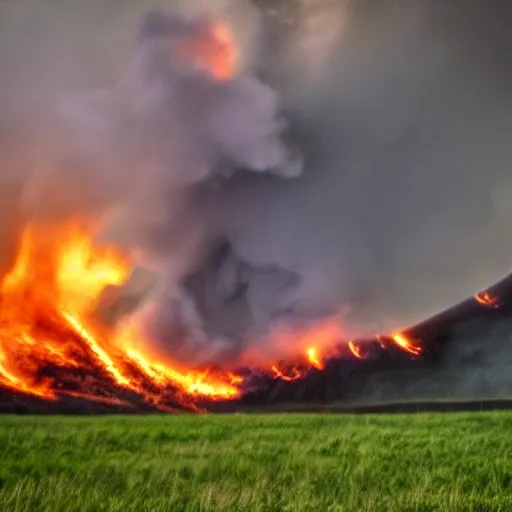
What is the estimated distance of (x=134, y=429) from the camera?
12.7 meters

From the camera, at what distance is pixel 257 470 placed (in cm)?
689

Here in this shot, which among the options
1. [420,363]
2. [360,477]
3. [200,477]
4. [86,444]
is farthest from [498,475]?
[420,363]

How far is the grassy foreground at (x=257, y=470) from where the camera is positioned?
4.86m

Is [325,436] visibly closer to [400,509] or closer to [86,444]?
[86,444]

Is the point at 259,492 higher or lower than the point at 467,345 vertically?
lower

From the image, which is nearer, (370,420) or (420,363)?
(370,420)

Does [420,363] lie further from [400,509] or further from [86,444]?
[400,509]

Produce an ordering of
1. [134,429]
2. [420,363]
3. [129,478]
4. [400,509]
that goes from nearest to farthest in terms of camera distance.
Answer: [400,509] < [129,478] < [134,429] < [420,363]

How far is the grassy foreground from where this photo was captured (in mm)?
4855

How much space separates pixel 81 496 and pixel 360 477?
305 cm

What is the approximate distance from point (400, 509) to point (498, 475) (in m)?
2.33

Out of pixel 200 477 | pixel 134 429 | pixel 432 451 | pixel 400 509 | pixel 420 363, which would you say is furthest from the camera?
pixel 420 363

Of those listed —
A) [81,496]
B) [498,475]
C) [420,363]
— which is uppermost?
[420,363]

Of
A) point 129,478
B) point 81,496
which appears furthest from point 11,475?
point 81,496
